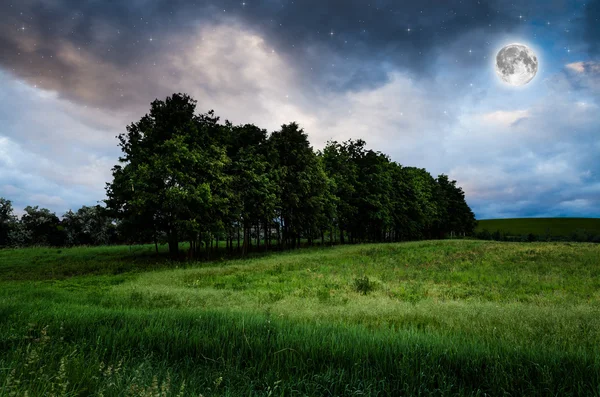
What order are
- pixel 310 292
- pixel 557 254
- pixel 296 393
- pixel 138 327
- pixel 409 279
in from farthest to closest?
pixel 557 254, pixel 409 279, pixel 310 292, pixel 138 327, pixel 296 393

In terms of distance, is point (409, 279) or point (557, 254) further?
point (557, 254)

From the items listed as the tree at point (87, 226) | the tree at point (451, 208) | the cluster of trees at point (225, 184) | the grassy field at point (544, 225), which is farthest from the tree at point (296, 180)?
the grassy field at point (544, 225)

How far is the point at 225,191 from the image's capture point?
97.9ft

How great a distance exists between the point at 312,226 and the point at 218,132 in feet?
57.2

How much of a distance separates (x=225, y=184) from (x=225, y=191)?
149 centimetres

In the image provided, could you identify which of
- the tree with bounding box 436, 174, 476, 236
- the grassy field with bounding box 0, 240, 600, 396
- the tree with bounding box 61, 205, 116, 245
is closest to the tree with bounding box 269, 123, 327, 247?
the grassy field with bounding box 0, 240, 600, 396

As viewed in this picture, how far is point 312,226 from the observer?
42438mm

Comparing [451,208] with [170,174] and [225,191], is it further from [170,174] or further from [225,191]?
[170,174]

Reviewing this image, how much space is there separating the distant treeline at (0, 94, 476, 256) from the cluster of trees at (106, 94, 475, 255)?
109mm

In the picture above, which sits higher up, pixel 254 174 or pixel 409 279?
pixel 254 174

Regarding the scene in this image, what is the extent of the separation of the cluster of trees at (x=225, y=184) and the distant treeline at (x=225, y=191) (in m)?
0.11

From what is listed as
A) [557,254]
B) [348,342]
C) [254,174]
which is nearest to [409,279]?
[348,342]

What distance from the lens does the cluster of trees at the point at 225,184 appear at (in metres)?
26.8

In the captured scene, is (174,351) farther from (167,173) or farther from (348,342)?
(167,173)
